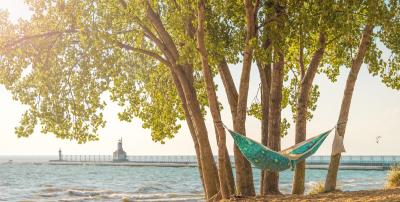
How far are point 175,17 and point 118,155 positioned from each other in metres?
98.0

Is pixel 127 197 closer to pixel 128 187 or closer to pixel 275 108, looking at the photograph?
pixel 128 187

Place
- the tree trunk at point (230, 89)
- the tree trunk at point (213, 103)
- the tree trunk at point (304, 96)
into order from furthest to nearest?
1. the tree trunk at point (230, 89)
2. the tree trunk at point (304, 96)
3. the tree trunk at point (213, 103)

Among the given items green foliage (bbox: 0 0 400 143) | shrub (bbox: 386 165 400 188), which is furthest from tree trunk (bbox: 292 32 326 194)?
shrub (bbox: 386 165 400 188)

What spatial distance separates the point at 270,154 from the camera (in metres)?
10.8

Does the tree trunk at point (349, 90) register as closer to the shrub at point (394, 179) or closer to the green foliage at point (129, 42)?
the green foliage at point (129, 42)

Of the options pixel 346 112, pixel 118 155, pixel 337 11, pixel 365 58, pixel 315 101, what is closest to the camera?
pixel 337 11

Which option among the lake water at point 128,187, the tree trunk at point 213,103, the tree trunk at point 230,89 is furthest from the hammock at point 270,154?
the lake water at point 128,187

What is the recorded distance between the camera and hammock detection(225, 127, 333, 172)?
10812 mm

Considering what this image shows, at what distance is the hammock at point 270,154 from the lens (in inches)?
426

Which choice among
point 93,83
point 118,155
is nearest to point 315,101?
point 93,83

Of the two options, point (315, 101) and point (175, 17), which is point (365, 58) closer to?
point (315, 101)

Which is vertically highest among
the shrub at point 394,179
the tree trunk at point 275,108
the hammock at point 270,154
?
the tree trunk at point 275,108

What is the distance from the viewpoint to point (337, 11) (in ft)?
35.3

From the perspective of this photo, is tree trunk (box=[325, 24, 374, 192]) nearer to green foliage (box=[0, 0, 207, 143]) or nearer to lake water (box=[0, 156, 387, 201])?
green foliage (box=[0, 0, 207, 143])
